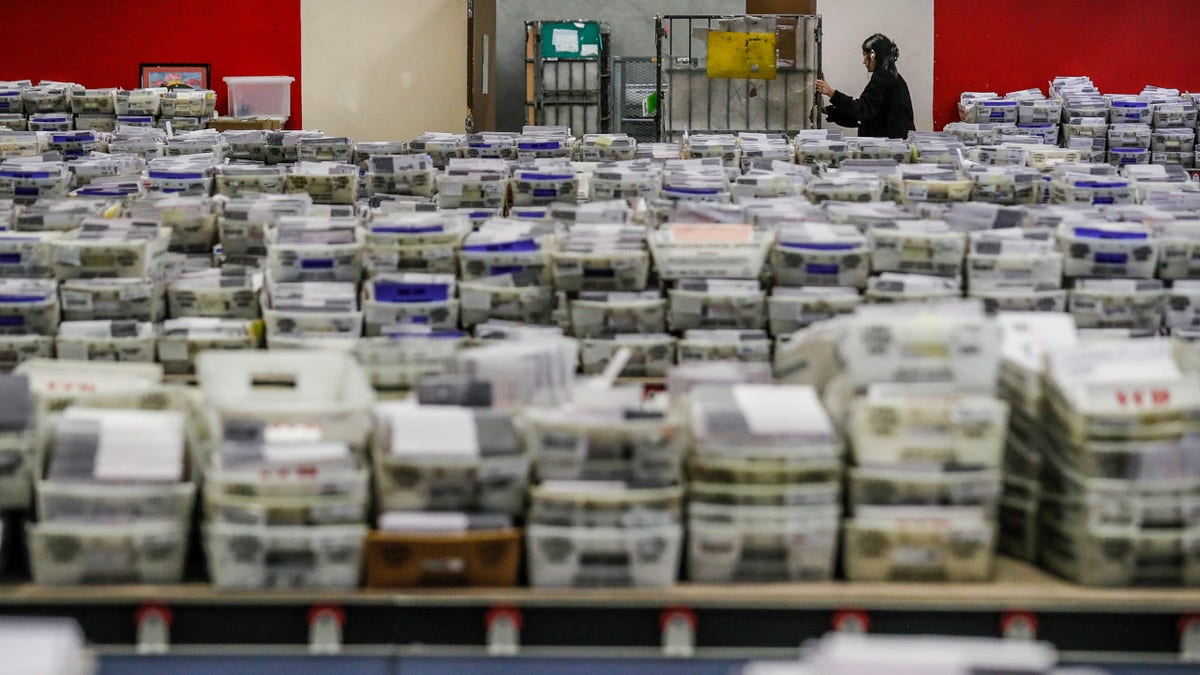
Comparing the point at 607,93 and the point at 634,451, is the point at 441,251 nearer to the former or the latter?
the point at 634,451

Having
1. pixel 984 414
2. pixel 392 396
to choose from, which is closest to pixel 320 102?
pixel 392 396

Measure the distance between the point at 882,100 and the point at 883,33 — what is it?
16.6ft

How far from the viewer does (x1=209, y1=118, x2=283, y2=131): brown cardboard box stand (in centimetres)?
1761

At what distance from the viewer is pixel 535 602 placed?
3.58 meters

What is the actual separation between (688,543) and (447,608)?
0.56 meters

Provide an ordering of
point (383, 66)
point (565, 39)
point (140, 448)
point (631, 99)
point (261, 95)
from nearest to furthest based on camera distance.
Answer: point (140, 448) < point (565, 39) < point (631, 99) < point (261, 95) < point (383, 66)

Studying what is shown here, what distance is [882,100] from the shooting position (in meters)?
13.1

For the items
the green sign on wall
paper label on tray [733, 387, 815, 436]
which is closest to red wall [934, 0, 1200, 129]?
the green sign on wall

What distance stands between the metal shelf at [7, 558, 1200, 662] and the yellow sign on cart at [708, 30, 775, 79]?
9940 millimetres

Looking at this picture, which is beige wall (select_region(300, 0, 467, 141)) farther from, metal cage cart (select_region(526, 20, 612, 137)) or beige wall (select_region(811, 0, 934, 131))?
beige wall (select_region(811, 0, 934, 131))

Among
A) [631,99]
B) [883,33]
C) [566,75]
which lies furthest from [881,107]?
[883,33]

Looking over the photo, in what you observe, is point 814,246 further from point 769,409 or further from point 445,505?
point 445,505

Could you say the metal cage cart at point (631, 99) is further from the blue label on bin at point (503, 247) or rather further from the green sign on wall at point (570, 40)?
the blue label on bin at point (503, 247)

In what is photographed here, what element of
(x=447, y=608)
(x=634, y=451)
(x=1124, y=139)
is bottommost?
(x=447, y=608)
